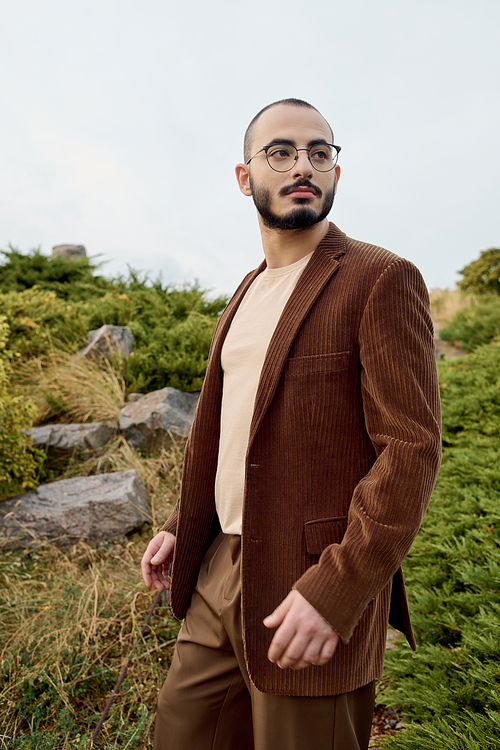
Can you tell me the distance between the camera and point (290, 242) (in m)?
1.71

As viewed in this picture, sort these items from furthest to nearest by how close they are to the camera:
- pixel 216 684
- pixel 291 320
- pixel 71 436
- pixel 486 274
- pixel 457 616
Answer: pixel 486 274 → pixel 71 436 → pixel 457 616 → pixel 216 684 → pixel 291 320

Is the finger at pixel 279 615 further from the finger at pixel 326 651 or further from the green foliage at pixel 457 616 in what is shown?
the green foliage at pixel 457 616

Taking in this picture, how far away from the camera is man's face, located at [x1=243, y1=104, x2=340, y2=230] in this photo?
159cm

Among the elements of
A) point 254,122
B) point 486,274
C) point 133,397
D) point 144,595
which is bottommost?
point 144,595

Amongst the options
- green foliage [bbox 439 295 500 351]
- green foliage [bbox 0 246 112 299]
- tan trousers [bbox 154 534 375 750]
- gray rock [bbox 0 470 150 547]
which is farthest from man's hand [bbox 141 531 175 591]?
green foliage [bbox 0 246 112 299]

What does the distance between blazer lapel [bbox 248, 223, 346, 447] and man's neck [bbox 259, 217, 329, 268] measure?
140mm

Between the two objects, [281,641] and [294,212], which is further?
[294,212]

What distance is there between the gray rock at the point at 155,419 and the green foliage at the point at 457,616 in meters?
2.46

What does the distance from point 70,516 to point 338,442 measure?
11.0 feet

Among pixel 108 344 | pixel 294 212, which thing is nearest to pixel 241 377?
pixel 294 212

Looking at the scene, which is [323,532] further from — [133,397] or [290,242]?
[133,397]

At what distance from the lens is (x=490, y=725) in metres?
1.87

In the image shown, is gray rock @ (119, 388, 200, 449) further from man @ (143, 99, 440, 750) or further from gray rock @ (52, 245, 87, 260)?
gray rock @ (52, 245, 87, 260)

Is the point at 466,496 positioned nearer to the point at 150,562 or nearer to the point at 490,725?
the point at 490,725
